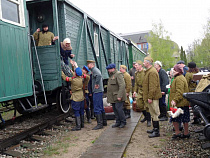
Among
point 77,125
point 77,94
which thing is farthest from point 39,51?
point 77,125

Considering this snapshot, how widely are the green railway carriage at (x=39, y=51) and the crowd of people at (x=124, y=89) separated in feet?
1.32

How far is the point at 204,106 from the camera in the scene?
3.62 meters

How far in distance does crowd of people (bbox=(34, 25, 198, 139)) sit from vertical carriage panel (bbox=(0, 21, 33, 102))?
43.1 inches

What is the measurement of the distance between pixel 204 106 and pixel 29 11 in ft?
19.7

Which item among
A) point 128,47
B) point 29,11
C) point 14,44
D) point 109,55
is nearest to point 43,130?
point 14,44

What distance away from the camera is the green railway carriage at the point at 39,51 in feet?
15.6

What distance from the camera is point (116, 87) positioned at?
5.95 m

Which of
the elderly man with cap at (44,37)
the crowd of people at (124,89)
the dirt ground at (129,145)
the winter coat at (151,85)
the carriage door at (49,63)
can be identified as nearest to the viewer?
the dirt ground at (129,145)

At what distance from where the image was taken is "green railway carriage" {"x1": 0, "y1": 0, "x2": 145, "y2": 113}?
4.75m

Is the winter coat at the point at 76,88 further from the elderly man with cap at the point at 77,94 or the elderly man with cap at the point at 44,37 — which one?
the elderly man with cap at the point at 44,37

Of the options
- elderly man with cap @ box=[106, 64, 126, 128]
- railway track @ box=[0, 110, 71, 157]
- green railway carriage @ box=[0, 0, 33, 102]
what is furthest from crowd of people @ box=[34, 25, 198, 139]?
green railway carriage @ box=[0, 0, 33, 102]

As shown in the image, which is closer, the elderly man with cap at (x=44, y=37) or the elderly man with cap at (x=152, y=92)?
the elderly man with cap at (x=152, y=92)

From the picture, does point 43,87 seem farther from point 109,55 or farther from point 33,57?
point 109,55

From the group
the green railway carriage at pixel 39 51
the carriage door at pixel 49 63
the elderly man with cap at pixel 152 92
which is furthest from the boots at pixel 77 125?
the elderly man with cap at pixel 152 92
